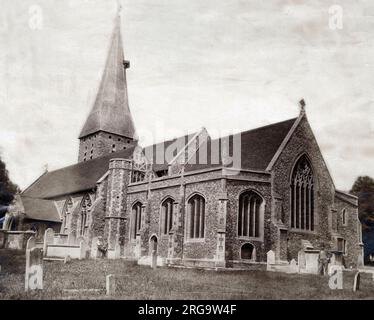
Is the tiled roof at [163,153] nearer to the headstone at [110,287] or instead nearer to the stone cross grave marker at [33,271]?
the stone cross grave marker at [33,271]

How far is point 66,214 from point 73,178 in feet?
13.4

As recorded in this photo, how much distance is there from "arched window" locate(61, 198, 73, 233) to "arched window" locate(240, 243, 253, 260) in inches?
556

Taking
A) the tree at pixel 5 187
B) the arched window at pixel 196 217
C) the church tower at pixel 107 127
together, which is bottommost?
the arched window at pixel 196 217

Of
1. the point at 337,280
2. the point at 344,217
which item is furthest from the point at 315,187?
the point at 337,280

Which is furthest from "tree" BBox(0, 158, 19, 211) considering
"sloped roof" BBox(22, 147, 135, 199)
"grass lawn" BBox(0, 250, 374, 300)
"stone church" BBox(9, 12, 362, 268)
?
"sloped roof" BBox(22, 147, 135, 199)

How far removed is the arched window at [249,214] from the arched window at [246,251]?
1.61ft

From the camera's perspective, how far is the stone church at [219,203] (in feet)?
67.2

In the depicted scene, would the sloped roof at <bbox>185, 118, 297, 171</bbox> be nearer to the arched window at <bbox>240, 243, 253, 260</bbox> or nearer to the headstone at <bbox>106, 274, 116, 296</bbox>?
the arched window at <bbox>240, 243, 253, 260</bbox>

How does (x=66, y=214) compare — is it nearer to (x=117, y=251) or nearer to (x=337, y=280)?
(x=117, y=251)

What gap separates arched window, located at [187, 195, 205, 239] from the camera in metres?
21.5

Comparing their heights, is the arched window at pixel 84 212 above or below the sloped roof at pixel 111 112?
below

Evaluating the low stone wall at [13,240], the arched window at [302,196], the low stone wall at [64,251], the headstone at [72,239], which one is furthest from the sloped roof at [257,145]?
the headstone at [72,239]
